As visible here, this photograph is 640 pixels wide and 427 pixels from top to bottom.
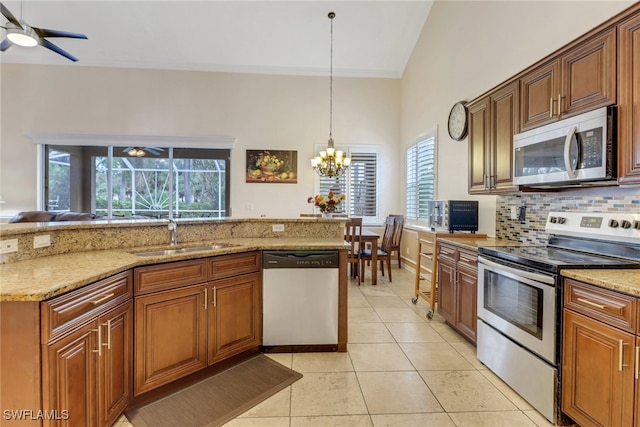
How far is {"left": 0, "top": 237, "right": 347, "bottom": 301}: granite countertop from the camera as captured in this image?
3.94 ft

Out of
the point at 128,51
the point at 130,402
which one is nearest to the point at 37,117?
the point at 128,51

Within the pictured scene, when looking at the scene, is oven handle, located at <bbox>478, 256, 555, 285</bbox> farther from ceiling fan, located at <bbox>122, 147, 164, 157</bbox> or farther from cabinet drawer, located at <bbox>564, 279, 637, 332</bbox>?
ceiling fan, located at <bbox>122, 147, 164, 157</bbox>

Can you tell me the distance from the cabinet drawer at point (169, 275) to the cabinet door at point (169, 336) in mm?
41

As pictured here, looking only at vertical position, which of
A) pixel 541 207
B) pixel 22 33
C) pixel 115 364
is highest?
pixel 22 33

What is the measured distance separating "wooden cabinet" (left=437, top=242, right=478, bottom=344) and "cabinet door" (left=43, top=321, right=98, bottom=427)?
2.62 meters

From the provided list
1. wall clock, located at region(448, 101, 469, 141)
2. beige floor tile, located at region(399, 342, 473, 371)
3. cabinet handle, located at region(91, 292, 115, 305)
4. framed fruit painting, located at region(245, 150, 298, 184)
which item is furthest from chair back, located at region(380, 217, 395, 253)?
cabinet handle, located at region(91, 292, 115, 305)

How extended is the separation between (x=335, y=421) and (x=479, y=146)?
8.76 feet

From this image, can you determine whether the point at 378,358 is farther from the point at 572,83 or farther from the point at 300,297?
the point at 572,83

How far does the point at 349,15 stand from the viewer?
4785mm

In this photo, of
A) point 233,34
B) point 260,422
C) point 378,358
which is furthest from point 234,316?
point 233,34

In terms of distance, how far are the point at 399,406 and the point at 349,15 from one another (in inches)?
206

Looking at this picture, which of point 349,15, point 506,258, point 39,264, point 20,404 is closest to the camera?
point 20,404

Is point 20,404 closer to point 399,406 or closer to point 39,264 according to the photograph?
point 39,264

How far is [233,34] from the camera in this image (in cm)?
518
